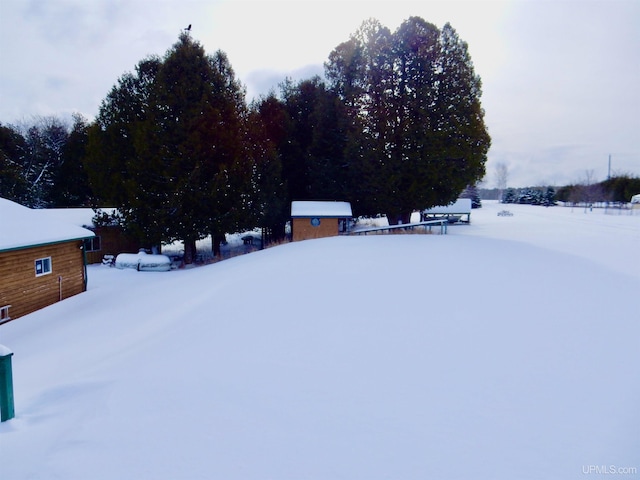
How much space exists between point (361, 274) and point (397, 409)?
5.80 metres

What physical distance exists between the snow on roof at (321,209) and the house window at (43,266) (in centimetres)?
1332

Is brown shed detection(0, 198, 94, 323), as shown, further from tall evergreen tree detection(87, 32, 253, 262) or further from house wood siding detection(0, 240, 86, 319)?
tall evergreen tree detection(87, 32, 253, 262)

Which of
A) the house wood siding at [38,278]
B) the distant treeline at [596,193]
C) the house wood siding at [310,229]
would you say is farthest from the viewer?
the distant treeline at [596,193]

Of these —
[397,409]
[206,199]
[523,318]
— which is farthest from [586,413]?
[206,199]

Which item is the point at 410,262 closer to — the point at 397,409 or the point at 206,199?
the point at 397,409

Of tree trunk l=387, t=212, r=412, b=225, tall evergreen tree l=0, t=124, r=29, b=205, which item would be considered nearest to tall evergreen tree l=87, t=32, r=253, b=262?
tree trunk l=387, t=212, r=412, b=225

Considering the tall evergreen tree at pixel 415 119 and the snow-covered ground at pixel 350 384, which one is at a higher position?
the tall evergreen tree at pixel 415 119

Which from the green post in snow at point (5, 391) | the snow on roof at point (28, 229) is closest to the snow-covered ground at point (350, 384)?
the green post in snow at point (5, 391)

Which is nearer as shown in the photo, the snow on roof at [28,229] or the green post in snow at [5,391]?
the green post in snow at [5,391]

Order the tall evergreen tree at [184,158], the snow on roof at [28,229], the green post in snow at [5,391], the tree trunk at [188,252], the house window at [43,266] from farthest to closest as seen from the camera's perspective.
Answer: the tree trunk at [188,252]
the tall evergreen tree at [184,158]
the house window at [43,266]
the snow on roof at [28,229]
the green post in snow at [5,391]

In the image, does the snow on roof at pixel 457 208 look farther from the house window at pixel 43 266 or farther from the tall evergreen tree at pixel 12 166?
the tall evergreen tree at pixel 12 166

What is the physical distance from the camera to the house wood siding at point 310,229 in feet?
81.9

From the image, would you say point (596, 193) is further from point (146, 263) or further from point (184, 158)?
point (146, 263)

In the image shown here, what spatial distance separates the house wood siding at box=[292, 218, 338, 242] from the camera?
24969 mm
